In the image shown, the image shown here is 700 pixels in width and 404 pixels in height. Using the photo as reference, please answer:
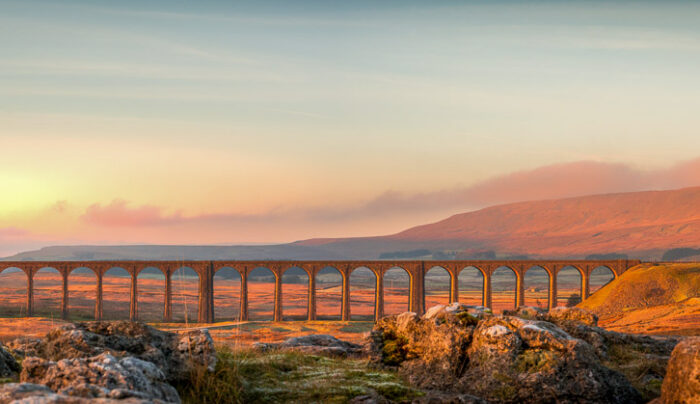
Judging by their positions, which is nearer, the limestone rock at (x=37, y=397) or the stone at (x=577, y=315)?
the limestone rock at (x=37, y=397)

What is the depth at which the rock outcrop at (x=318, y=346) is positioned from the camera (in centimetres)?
1694

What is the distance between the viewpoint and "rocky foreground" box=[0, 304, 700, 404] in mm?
6953

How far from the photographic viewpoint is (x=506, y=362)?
1058 cm

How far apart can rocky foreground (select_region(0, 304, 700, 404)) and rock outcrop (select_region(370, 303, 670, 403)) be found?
17 millimetres

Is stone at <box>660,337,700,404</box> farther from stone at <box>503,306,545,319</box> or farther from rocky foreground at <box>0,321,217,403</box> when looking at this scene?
stone at <box>503,306,545,319</box>

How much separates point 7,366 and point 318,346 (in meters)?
9.62

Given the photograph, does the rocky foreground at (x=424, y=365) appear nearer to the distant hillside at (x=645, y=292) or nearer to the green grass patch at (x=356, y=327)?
the distant hillside at (x=645, y=292)

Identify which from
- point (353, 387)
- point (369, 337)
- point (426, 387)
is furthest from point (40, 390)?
point (369, 337)

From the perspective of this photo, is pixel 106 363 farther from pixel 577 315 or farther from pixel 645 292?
pixel 645 292

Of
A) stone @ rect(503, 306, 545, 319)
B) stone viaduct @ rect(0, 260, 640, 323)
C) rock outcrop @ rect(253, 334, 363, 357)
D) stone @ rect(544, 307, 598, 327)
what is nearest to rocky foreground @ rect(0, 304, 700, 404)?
stone @ rect(503, 306, 545, 319)

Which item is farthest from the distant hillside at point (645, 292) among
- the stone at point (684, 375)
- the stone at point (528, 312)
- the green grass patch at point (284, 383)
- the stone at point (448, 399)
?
the stone at point (448, 399)

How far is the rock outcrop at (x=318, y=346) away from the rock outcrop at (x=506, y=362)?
4.02 m

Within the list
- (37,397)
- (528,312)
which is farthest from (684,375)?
(528,312)

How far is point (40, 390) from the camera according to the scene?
5922 millimetres
